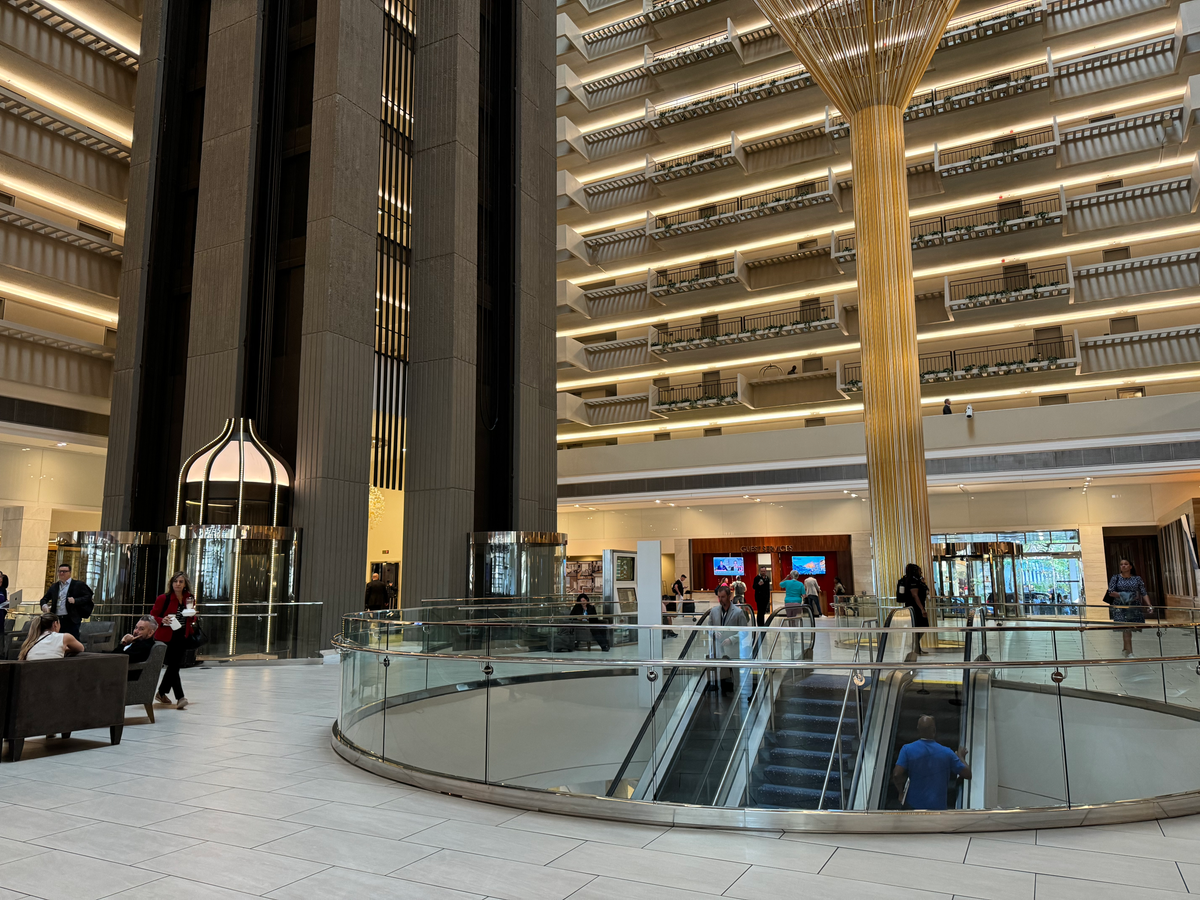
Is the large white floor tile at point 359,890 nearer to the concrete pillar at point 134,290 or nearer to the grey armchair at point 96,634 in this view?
the grey armchair at point 96,634

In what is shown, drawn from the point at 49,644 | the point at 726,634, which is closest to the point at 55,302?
the point at 49,644

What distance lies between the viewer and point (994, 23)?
85.9 feet

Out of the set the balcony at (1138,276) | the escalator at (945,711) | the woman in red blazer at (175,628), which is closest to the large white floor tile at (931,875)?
the escalator at (945,711)

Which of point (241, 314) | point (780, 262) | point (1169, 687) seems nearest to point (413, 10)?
point (241, 314)

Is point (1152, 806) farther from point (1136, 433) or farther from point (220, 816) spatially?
point (1136, 433)

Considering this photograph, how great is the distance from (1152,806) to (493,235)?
1914 cm

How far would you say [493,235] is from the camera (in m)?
21.4

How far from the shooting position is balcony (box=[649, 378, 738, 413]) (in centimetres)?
3112

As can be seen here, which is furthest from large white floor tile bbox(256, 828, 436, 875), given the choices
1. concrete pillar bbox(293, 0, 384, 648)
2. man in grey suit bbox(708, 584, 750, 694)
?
concrete pillar bbox(293, 0, 384, 648)

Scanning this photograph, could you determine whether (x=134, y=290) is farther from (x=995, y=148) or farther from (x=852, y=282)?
(x=995, y=148)

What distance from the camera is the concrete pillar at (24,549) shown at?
2075 cm

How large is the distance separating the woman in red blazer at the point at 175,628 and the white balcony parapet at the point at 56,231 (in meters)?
15.5

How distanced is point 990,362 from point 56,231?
2773 cm

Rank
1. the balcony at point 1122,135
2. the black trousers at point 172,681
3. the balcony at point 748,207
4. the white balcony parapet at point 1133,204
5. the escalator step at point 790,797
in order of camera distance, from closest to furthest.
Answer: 1. the escalator step at point 790,797
2. the black trousers at point 172,681
3. the white balcony parapet at point 1133,204
4. the balcony at point 1122,135
5. the balcony at point 748,207
